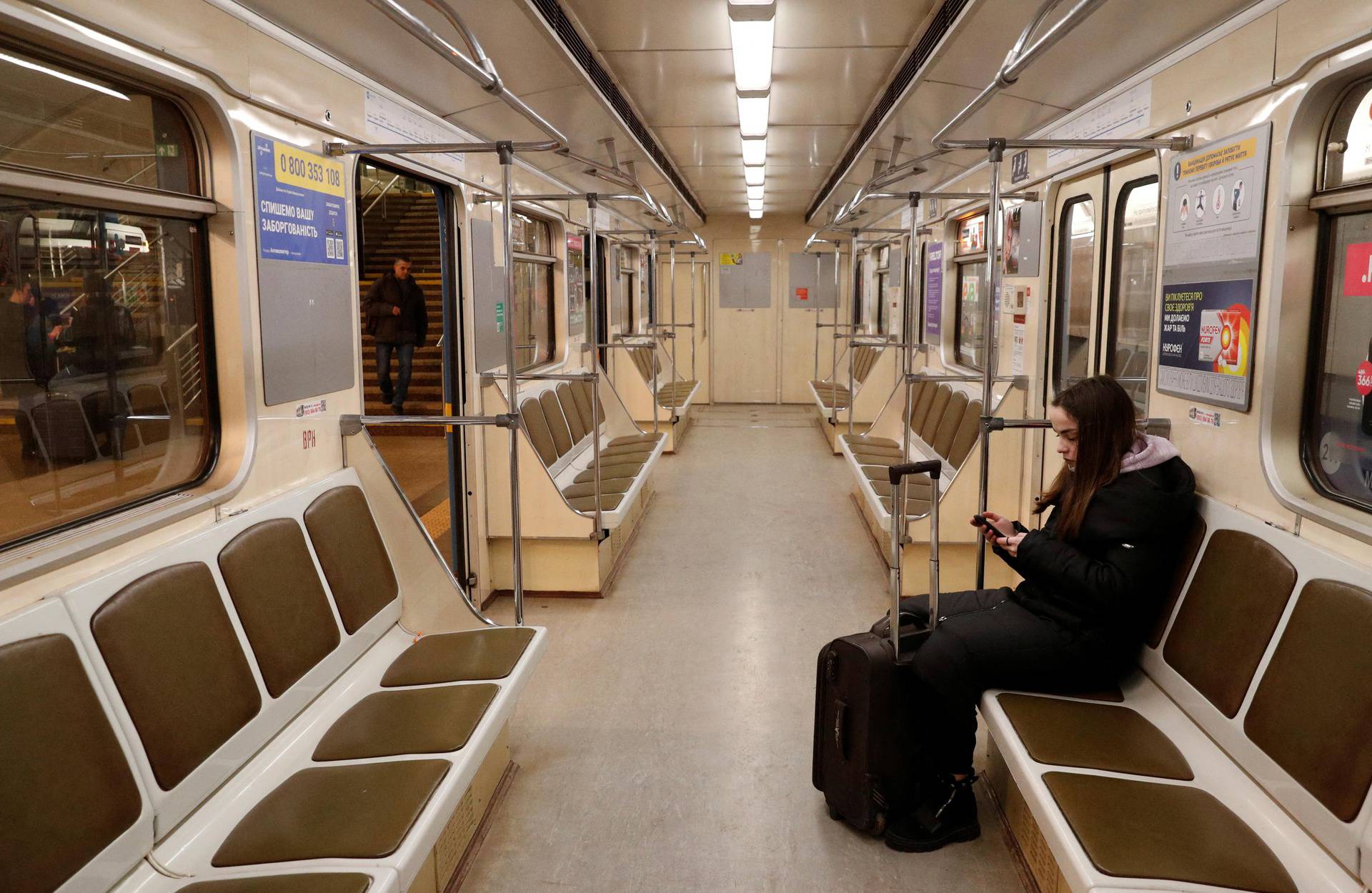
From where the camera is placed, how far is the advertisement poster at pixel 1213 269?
2760 millimetres

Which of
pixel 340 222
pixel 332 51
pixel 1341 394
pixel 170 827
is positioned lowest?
pixel 170 827

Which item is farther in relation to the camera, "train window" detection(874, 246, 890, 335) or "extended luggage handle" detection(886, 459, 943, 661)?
"train window" detection(874, 246, 890, 335)

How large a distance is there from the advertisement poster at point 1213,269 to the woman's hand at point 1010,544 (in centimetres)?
76

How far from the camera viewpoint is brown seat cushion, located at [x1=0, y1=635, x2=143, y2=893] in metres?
1.69

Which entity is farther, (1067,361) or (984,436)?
(1067,361)

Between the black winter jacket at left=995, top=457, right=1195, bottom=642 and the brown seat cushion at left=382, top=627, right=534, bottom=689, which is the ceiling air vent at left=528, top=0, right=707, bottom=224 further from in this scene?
the brown seat cushion at left=382, top=627, right=534, bottom=689

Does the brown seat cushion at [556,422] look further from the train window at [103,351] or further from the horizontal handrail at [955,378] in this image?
the train window at [103,351]

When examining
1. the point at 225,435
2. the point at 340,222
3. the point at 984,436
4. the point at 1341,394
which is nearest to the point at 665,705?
the point at 984,436

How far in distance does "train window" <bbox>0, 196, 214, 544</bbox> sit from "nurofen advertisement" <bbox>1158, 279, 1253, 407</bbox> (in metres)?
3.11

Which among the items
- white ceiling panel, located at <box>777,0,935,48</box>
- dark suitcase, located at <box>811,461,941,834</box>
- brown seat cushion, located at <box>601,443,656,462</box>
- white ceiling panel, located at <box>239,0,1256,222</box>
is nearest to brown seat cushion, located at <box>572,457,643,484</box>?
brown seat cushion, located at <box>601,443,656,462</box>

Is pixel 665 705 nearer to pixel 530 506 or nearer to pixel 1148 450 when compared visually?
pixel 530 506

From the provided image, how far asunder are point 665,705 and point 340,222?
230 centimetres

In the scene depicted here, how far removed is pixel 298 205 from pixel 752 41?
1.91 metres

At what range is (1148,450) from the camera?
281 centimetres
